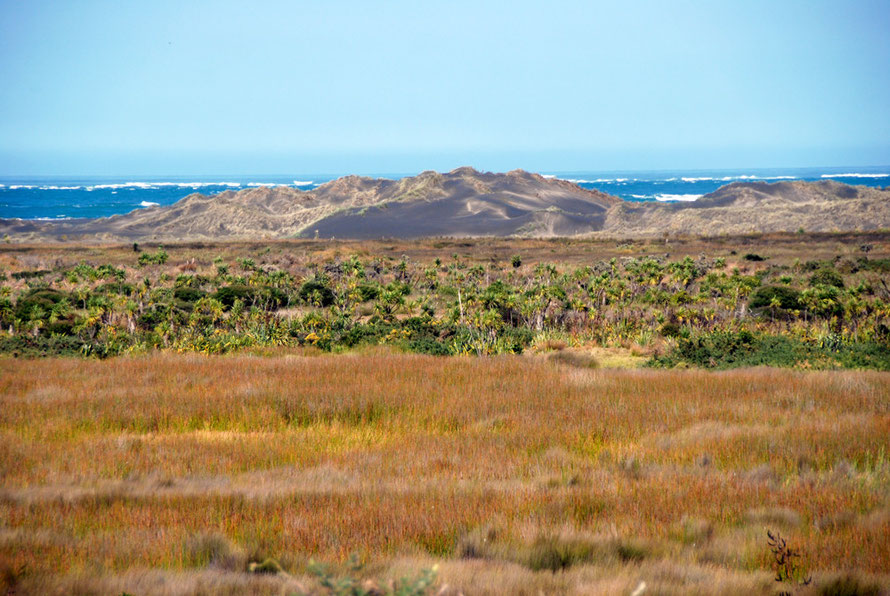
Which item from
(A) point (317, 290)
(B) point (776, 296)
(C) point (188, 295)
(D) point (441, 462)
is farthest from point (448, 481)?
(C) point (188, 295)

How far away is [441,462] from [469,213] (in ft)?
282

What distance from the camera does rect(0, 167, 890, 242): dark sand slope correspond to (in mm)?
78250

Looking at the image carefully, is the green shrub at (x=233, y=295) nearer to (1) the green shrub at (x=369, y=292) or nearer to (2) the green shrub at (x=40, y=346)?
(1) the green shrub at (x=369, y=292)

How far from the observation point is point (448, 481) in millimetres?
6875

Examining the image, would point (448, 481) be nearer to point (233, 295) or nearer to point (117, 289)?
point (233, 295)

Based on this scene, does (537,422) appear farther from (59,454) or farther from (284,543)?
(59,454)

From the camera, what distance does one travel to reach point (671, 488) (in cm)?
665

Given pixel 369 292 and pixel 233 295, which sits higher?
pixel 233 295

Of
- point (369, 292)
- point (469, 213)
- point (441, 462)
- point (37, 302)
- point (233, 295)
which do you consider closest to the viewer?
point (441, 462)

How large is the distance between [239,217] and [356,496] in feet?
310

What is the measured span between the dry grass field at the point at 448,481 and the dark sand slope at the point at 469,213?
215 feet

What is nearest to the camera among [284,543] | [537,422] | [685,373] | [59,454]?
[284,543]

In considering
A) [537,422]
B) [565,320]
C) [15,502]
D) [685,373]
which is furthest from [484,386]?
[565,320]

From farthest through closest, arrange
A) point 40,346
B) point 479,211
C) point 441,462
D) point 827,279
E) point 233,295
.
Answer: point 479,211
point 827,279
point 233,295
point 40,346
point 441,462
